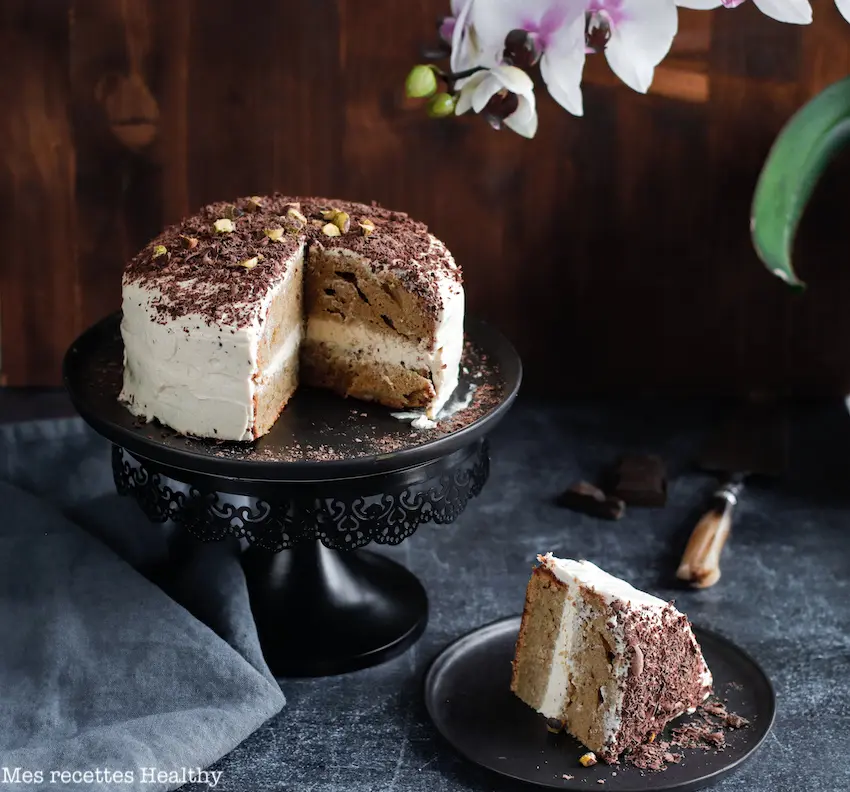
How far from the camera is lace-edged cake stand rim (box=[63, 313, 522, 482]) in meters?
1.82

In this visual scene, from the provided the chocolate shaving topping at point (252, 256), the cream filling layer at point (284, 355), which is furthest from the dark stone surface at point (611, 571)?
the chocolate shaving topping at point (252, 256)

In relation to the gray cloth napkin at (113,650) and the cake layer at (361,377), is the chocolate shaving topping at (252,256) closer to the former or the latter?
the cake layer at (361,377)

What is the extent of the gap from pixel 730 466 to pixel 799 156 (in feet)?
2.11

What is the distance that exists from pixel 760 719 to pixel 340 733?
0.62 metres

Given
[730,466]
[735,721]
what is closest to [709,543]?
[730,466]

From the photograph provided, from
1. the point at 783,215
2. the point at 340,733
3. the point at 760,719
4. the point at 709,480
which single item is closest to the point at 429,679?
the point at 340,733

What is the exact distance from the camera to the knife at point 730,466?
2283mm

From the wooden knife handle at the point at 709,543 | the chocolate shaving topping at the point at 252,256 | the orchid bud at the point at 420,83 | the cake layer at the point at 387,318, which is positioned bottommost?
the wooden knife handle at the point at 709,543

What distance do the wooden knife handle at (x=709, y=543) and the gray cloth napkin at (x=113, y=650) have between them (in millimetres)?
790

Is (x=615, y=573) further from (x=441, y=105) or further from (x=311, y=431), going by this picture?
(x=441, y=105)

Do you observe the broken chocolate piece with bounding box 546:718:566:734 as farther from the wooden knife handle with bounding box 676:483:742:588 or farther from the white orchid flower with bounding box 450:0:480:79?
the white orchid flower with bounding box 450:0:480:79

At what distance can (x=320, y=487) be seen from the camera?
1.85 metres

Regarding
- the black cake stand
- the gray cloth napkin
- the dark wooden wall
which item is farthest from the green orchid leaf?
the gray cloth napkin

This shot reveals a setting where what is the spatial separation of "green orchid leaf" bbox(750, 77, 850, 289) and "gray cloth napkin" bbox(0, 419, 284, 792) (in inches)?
45.4
